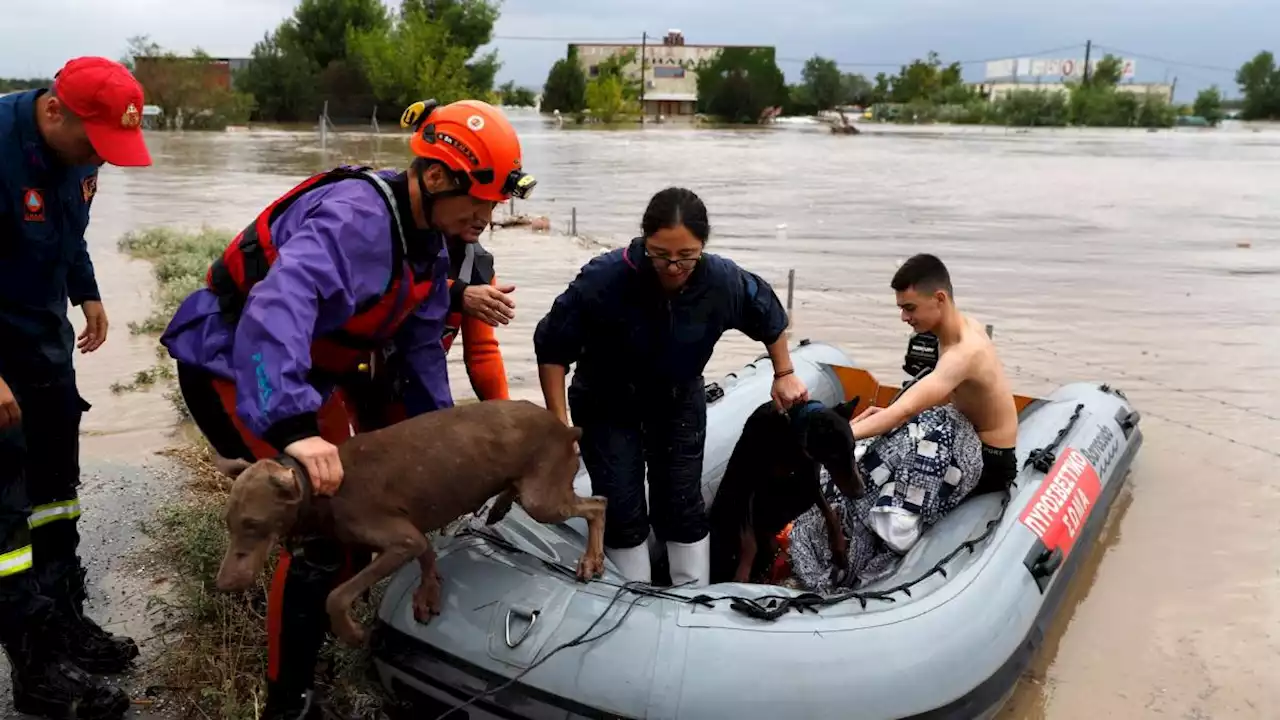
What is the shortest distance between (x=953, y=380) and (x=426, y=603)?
2032 mm

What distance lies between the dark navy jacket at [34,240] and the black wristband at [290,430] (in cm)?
108

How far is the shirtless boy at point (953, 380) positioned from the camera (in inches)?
139

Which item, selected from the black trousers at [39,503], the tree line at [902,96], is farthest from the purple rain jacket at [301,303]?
the tree line at [902,96]

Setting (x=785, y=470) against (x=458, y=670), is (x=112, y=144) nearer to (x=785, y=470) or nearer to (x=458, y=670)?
(x=458, y=670)

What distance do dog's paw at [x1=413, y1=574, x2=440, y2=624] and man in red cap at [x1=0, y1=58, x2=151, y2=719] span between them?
95 cm

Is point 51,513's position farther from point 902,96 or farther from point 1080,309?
point 902,96

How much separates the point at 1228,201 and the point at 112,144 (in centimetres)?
2086

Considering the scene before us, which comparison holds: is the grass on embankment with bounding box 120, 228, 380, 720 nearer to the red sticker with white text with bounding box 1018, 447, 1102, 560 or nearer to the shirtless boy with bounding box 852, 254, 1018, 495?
the shirtless boy with bounding box 852, 254, 1018, 495

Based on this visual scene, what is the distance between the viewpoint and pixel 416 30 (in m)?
49.7

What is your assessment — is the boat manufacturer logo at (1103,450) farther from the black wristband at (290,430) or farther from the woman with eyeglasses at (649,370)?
the black wristband at (290,430)

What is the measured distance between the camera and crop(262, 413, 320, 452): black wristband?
219 centimetres

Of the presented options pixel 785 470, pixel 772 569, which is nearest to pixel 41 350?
pixel 785 470

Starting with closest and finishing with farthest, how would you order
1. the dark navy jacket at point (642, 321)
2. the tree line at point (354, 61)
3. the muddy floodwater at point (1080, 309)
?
the dark navy jacket at point (642, 321), the muddy floodwater at point (1080, 309), the tree line at point (354, 61)

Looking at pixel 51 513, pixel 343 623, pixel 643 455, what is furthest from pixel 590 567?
pixel 51 513
